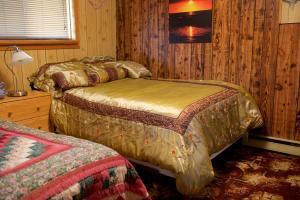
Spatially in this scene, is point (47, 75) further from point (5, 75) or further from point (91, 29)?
point (91, 29)

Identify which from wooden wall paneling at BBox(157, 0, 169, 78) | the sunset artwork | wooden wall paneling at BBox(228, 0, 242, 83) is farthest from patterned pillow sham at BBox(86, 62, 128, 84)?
wooden wall paneling at BBox(228, 0, 242, 83)

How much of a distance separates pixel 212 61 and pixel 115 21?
1.62 meters

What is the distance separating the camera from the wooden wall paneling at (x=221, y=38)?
3084mm

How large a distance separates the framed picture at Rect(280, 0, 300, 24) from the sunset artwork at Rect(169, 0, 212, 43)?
765 mm

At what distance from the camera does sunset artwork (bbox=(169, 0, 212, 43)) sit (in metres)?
3.21

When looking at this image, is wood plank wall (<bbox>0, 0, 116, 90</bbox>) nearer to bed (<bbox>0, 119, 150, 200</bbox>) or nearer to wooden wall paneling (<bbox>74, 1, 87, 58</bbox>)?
wooden wall paneling (<bbox>74, 1, 87, 58</bbox>)

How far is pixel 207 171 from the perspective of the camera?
6.09 ft

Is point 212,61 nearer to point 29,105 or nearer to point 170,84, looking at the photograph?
point 170,84

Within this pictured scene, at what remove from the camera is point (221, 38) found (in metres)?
3.15

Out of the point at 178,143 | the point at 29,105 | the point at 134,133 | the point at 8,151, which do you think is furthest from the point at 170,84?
the point at 8,151

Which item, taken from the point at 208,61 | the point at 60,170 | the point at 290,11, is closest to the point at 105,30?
the point at 208,61

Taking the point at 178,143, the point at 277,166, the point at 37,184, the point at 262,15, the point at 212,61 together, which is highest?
the point at 262,15

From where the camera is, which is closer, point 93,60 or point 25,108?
point 25,108

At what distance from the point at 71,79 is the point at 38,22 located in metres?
0.92
